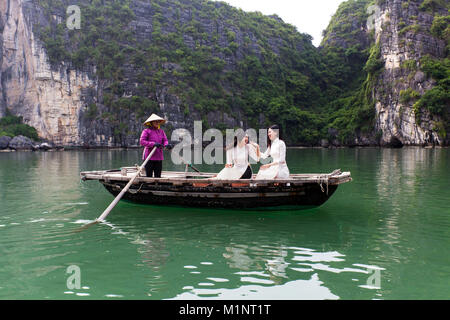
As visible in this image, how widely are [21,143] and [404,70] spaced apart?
5549 centimetres

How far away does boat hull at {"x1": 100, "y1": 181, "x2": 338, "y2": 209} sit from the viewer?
7.54 meters

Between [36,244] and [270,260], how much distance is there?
3.67 metres

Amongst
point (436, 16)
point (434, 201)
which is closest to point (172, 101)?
point (436, 16)

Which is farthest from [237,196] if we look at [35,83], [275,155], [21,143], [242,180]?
[35,83]

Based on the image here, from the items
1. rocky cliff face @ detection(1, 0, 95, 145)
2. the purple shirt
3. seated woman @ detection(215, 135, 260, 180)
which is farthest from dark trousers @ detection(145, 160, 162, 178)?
rocky cliff face @ detection(1, 0, 95, 145)

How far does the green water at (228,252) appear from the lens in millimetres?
3914

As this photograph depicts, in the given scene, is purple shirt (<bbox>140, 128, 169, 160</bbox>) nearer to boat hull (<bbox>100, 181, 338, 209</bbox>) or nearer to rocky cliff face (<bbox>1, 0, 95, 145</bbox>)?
boat hull (<bbox>100, 181, 338, 209</bbox>)

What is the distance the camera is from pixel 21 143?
5225cm

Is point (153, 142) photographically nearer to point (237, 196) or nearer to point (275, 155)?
point (237, 196)

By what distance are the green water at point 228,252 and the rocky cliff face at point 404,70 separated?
4214 centimetres

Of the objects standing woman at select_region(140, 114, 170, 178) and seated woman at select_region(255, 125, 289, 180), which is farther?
standing woman at select_region(140, 114, 170, 178)

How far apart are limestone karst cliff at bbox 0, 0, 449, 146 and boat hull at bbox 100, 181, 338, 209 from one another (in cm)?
4257
